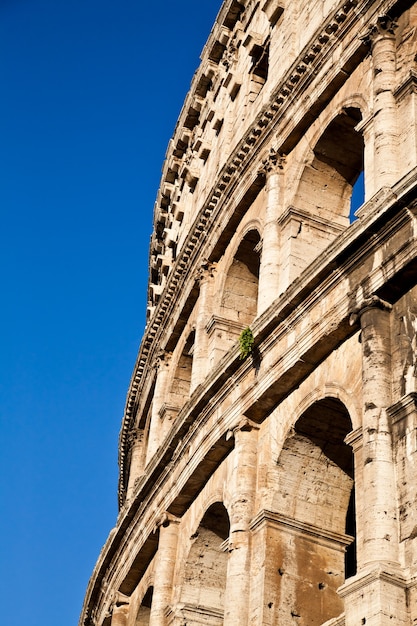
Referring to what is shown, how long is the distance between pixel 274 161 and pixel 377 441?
8.35 meters

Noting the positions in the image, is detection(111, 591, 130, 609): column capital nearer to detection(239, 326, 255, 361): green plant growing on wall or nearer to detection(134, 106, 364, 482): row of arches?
detection(134, 106, 364, 482): row of arches

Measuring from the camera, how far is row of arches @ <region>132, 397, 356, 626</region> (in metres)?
14.7

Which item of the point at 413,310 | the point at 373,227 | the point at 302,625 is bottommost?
the point at 302,625

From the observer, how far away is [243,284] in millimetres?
21500

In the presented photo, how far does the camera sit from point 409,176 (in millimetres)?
13812

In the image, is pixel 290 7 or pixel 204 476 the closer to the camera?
pixel 204 476

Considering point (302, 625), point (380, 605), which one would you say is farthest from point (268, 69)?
point (380, 605)

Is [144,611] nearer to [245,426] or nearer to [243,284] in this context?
[245,426]

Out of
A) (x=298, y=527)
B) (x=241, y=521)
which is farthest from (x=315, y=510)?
(x=241, y=521)

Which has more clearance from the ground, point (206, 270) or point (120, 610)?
point (206, 270)

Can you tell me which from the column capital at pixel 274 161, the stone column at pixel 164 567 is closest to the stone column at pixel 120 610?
the stone column at pixel 164 567

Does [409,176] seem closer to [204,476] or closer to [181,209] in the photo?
[204,476]

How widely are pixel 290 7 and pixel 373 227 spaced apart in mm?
9334

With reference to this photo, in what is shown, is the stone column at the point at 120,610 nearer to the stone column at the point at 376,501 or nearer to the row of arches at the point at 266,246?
the row of arches at the point at 266,246
